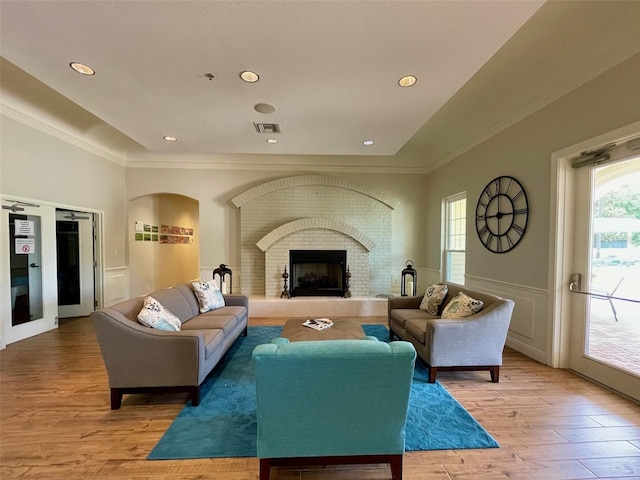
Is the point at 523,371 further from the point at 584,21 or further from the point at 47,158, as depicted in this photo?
the point at 47,158

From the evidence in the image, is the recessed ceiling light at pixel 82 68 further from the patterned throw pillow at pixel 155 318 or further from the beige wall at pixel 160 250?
the beige wall at pixel 160 250

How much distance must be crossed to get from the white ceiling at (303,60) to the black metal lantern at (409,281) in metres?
2.24

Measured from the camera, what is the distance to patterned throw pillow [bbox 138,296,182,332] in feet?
7.66

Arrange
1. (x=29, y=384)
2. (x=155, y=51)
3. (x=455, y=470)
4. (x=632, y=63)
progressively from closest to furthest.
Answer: (x=455, y=470) < (x=155, y=51) < (x=632, y=63) < (x=29, y=384)

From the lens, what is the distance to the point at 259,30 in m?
1.85

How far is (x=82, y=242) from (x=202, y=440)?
183 inches

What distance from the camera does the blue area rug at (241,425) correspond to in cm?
177

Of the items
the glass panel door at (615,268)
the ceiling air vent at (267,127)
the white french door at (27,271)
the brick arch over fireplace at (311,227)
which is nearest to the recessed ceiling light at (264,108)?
the ceiling air vent at (267,127)

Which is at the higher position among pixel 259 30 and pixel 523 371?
pixel 259 30

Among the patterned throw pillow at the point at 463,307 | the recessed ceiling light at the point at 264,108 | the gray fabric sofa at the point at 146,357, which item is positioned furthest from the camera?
the recessed ceiling light at the point at 264,108

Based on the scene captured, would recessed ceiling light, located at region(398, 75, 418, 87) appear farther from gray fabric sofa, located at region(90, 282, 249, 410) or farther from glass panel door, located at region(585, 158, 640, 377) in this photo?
gray fabric sofa, located at region(90, 282, 249, 410)

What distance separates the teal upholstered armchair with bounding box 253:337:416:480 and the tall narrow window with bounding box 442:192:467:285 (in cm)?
383

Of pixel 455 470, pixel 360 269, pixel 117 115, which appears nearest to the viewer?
pixel 455 470

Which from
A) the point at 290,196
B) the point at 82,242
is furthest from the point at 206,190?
the point at 82,242
